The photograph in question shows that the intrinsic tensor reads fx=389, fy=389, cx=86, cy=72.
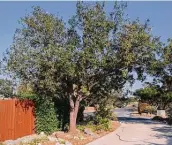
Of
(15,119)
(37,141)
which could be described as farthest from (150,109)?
(37,141)

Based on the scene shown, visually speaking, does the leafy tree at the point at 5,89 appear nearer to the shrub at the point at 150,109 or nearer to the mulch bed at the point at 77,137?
the mulch bed at the point at 77,137

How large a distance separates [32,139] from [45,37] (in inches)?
210

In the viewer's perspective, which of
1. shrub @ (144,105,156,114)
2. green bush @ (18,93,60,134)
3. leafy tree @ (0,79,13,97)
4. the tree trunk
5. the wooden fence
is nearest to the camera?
the wooden fence

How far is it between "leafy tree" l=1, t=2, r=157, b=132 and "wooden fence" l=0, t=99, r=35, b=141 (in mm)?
1464

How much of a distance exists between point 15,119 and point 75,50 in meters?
4.59

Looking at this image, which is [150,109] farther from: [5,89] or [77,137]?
[77,137]

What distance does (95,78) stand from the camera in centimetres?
2152

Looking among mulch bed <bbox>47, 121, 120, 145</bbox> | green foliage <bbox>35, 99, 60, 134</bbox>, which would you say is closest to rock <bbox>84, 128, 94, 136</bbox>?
mulch bed <bbox>47, 121, 120, 145</bbox>

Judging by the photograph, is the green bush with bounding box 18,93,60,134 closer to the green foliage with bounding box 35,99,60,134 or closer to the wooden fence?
the green foliage with bounding box 35,99,60,134


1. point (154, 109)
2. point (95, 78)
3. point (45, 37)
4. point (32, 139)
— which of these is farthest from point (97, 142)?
point (154, 109)

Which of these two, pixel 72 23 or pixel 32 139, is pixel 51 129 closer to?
Result: pixel 32 139

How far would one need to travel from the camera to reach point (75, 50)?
19.8 meters

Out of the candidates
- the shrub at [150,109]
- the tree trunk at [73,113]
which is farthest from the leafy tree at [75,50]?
the shrub at [150,109]

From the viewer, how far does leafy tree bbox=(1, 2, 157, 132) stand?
762 inches
